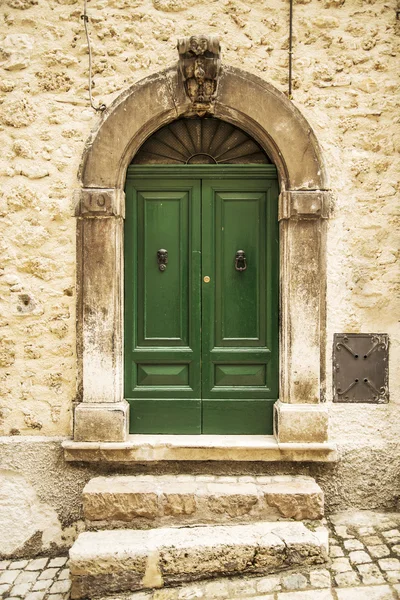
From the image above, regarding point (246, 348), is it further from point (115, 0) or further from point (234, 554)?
point (115, 0)

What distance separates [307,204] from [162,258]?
1226 mm

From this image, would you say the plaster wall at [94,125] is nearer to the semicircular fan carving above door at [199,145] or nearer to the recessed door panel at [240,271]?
the semicircular fan carving above door at [199,145]

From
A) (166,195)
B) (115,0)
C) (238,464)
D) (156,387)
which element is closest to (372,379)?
(238,464)

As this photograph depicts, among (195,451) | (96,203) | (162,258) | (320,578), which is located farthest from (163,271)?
(320,578)

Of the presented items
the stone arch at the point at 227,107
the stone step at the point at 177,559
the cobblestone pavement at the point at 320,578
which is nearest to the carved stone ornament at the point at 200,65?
the stone arch at the point at 227,107

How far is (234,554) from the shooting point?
297 centimetres

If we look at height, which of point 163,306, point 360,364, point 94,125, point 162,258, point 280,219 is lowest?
point 360,364

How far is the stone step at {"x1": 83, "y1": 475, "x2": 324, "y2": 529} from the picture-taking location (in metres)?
3.23

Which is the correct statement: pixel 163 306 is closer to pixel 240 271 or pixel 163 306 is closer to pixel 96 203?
pixel 240 271

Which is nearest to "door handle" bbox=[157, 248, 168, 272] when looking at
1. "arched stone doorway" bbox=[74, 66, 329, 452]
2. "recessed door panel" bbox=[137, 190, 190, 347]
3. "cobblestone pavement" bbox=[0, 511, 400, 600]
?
"recessed door panel" bbox=[137, 190, 190, 347]

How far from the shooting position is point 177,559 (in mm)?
2955

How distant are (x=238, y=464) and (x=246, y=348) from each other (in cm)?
91

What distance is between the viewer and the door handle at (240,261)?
366cm

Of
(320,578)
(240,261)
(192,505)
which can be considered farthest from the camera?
(240,261)
